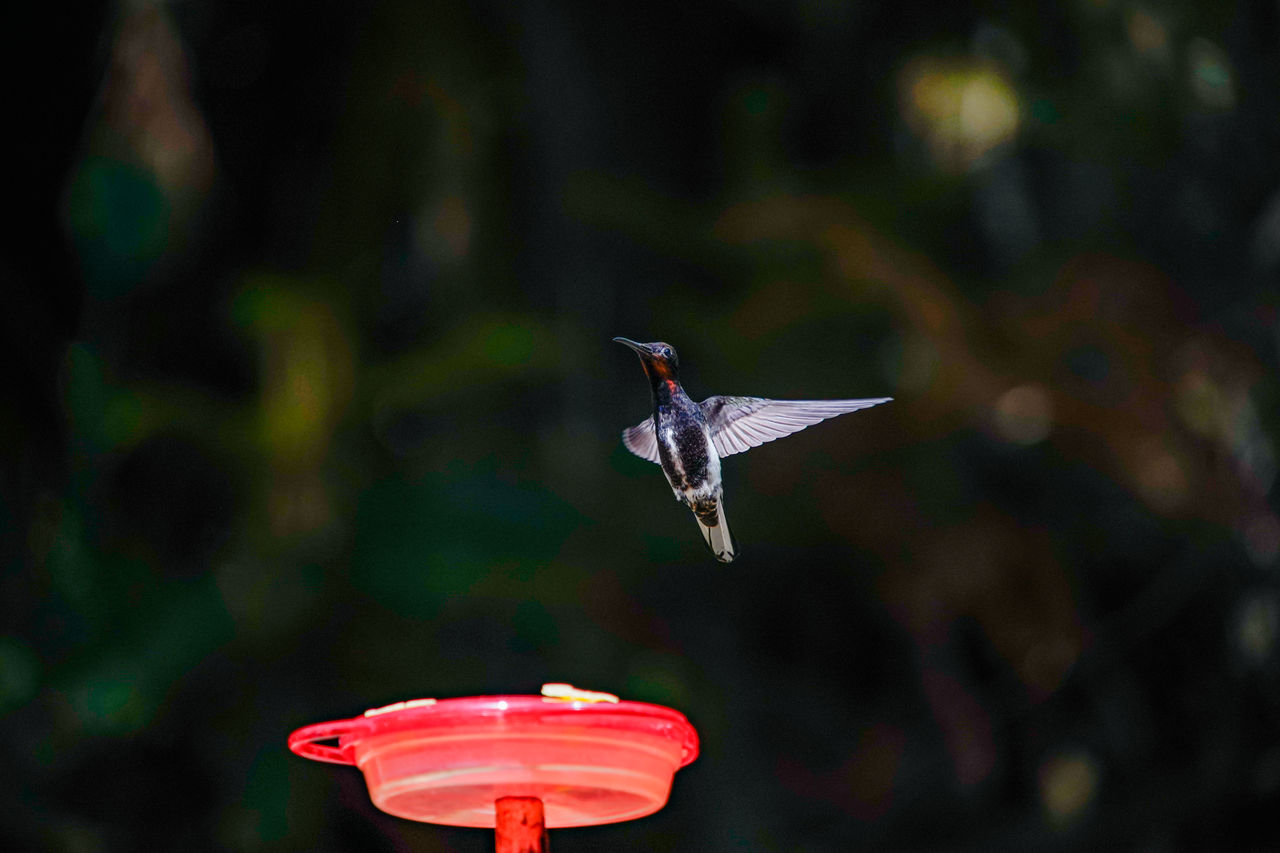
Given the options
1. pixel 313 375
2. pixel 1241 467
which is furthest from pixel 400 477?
pixel 1241 467

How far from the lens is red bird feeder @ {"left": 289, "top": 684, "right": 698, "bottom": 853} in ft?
3.14

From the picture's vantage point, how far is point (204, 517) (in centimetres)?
331

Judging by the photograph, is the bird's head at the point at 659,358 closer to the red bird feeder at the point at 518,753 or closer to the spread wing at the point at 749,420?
the spread wing at the point at 749,420

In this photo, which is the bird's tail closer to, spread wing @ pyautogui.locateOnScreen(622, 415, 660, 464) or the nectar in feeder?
spread wing @ pyautogui.locateOnScreen(622, 415, 660, 464)

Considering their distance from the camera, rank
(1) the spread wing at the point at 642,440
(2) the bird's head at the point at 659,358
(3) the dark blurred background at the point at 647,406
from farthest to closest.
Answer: (3) the dark blurred background at the point at 647,406 < (1) the spread wing at the point at 642,440 < (2) the bird's head at the point at 659,358

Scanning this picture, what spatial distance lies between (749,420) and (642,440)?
17 centimetres

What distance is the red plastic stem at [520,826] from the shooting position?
99 cm

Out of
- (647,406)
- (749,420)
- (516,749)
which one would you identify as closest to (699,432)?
(749,420)

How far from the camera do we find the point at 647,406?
122 inches

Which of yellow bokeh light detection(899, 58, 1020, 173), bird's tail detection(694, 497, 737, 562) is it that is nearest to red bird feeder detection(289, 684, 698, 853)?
bird's tail detection(694, 497, 737, 562)

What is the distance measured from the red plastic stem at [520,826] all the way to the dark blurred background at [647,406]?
2.05m

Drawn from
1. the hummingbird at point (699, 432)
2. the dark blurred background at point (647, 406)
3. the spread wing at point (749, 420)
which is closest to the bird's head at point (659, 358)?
the hummingbird at point (699, 432)

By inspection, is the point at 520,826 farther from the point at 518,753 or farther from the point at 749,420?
the point at 749,420

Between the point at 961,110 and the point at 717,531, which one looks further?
the point at 961,110
